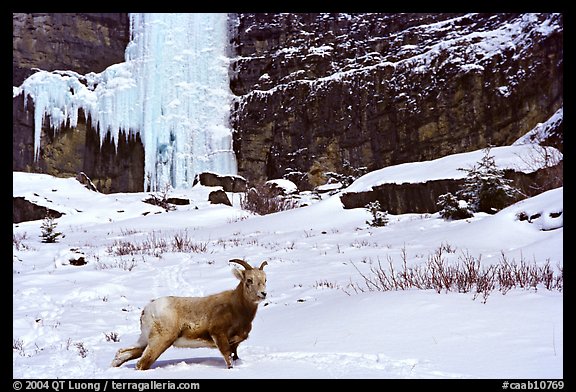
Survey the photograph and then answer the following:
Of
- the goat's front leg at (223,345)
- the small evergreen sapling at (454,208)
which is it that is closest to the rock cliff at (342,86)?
the small evergreen sapling at (454,208)

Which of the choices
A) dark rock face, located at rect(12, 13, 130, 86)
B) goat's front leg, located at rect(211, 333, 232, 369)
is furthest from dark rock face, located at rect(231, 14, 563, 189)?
goat's front leg, located at rect(211, 333, 232, 369)

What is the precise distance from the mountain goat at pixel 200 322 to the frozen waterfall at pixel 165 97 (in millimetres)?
34084

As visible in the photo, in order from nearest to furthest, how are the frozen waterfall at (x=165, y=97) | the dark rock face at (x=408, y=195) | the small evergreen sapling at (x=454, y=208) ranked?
the small evergreen sapling at (x=454, y=208)
the dark rock face at (x=408, y=195)
the frozen waterfall at (x=165, y=97)

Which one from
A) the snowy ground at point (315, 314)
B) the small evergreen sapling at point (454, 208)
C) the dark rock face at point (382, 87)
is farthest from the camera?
the dark rock face at point (382, 87)

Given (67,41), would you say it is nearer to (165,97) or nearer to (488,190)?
(165,97)

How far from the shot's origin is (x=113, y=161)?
138 ft

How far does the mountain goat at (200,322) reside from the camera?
2854mm

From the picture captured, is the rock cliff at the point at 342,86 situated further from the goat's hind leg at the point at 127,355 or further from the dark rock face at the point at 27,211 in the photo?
the goat's hind leg at the point at 127,355

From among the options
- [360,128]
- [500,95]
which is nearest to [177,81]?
[360,128]

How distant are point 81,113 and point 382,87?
27076 millimetres

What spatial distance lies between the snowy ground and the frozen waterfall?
26604 mm

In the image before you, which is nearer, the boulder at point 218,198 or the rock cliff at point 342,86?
the boulder at point 218,198

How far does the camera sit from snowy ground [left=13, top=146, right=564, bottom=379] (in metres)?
2.71
